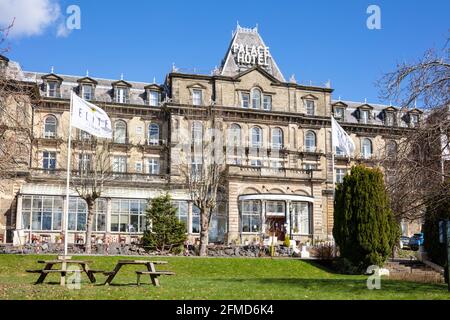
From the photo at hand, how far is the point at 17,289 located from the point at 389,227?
20160 millimetres

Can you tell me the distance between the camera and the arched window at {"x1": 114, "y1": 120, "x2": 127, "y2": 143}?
52.1 m

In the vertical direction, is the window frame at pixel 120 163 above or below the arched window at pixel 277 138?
below

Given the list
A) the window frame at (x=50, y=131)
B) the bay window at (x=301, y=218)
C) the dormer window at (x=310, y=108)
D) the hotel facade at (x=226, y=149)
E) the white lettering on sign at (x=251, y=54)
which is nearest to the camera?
the hotel facade at (x=226, y=149)

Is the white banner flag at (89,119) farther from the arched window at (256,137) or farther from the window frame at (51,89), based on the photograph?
the arched window at (256,137)

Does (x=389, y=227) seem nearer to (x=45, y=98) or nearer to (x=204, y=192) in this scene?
(x=204, y=192)

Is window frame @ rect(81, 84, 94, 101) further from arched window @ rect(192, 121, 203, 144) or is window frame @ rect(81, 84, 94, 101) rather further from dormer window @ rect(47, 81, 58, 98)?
arched window @ rect(192, 121, 203, 144)

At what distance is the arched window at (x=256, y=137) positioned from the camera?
2113 inches

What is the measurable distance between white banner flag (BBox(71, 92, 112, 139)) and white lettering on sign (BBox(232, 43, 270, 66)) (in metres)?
33.6

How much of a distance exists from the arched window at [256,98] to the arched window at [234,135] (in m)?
2.84

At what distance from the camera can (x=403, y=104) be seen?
47.6 ft

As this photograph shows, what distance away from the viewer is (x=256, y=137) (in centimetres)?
5388

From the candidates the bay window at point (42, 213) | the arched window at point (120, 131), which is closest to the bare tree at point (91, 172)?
the bay window at point (42, 213)

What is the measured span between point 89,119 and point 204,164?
17.9 m
